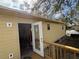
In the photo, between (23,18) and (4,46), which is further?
(23,18)

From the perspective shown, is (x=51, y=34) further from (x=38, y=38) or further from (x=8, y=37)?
(x=8, y=37)

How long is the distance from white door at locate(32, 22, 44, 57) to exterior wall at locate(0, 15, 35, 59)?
1.09 m

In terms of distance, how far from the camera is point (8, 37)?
210 inches

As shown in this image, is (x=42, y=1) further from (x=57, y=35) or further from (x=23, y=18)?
(x=57, y=35)

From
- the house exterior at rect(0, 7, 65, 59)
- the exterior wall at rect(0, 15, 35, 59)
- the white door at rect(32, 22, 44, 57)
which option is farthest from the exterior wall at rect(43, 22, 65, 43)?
the exterior wall at rect(0, 15, 35, 59)

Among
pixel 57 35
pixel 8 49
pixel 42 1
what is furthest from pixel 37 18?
pixel 57 35

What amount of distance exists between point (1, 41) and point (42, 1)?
3.72 meters

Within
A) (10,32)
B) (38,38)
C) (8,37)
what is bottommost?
(38,38)

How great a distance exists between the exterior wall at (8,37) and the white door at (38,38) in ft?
3.58

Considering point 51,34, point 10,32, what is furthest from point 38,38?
point 51,34

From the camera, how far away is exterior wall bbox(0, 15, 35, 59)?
505 centimetres

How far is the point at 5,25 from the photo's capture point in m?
5.17

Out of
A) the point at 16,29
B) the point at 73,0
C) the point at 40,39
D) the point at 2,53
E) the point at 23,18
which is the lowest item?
the point at 2,53

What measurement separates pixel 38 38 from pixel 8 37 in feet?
5.70
